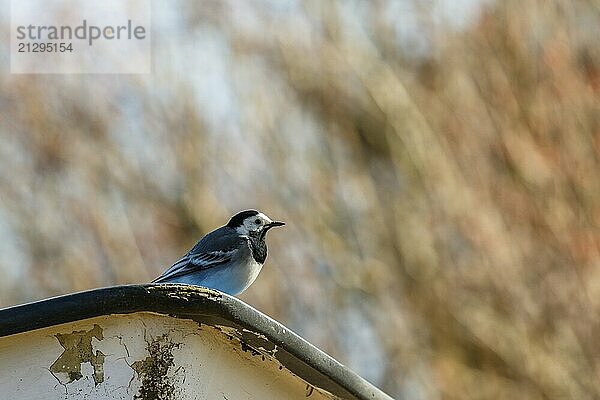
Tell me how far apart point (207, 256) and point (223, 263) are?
0.13 m

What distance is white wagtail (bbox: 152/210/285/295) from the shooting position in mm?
7605

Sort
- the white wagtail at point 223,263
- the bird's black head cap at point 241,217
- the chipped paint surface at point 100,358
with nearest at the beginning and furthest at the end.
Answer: the chipped paint surface at point 100,358, the white wagtail at point 223,263, the bird's black head cap at point 241,217

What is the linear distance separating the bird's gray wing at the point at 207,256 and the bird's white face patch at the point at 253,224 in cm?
17

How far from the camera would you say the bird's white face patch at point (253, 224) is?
324 inches

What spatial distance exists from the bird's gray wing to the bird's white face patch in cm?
17

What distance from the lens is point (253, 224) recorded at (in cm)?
840

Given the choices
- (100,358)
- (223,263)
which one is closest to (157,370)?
(100,358)

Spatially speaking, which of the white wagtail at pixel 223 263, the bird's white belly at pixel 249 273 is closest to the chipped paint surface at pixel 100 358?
the white wagtail at pixel 223 263

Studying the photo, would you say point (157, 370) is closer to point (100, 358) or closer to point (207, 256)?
point (100, 358)

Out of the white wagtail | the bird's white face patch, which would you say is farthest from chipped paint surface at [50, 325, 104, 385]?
the bird's white face patch

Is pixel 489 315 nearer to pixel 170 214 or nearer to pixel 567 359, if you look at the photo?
pixel 567 359

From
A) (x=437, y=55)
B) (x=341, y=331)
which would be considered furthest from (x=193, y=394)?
(x=437, y=55)

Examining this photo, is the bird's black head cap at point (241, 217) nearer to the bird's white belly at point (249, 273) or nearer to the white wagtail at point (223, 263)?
the white wagtail at point (223, 263)

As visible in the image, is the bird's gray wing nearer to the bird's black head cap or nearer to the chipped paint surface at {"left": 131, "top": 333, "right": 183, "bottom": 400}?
the bird's black head cap
